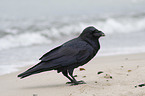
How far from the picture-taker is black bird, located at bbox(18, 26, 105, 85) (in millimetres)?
5074

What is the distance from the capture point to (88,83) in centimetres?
528

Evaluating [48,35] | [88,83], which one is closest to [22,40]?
[48,35]

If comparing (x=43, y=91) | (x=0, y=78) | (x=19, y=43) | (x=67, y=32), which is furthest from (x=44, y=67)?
(x=67, y=32)

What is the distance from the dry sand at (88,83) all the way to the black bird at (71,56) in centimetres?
30

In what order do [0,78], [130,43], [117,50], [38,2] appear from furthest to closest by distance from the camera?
[38,2]
[130,43]
[117,50]
[0,78]

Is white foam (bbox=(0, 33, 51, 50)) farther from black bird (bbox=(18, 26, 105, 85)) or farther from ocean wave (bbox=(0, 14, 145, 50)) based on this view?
black bird (bbox=(18, 26, 105, 85))

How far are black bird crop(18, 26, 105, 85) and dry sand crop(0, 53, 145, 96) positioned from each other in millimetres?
305

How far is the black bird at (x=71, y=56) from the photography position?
16.6 feet

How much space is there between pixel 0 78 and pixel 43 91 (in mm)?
1727

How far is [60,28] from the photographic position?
1538cm

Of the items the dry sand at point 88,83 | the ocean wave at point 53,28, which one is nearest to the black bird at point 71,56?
the dry sand at point 88,83

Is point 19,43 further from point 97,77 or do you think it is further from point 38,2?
point 38,2

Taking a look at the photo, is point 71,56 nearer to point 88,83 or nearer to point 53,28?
point 88,83

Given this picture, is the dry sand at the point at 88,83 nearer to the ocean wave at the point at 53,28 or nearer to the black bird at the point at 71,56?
the black bird at the point at 71,56
